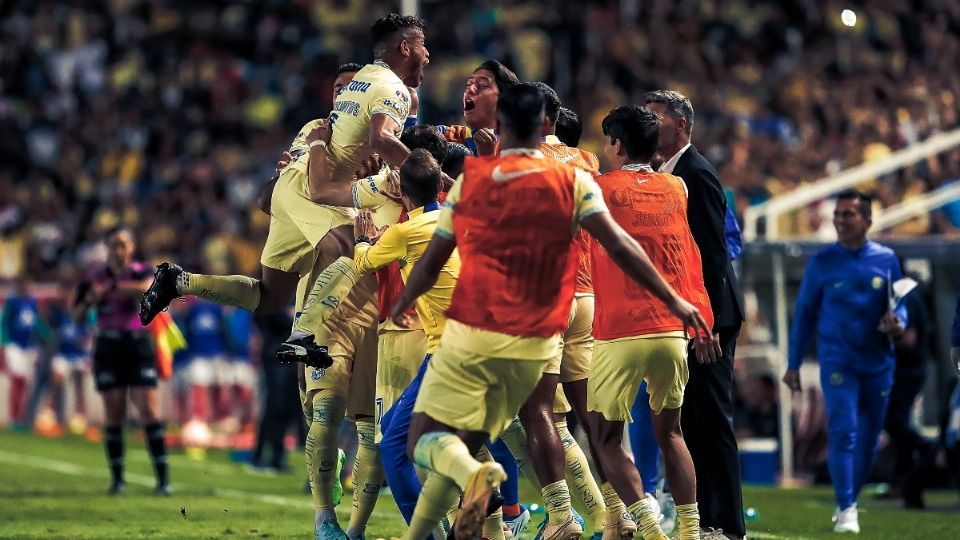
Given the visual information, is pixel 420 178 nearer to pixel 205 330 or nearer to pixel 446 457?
pixel 446 457

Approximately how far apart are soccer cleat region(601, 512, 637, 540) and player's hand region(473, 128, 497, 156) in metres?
2.23

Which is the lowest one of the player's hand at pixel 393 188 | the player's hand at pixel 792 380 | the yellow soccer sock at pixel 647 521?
the yellow soccer sock at pixel 647 521

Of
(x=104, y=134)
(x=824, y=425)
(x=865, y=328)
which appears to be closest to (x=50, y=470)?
(x=824, y=425)

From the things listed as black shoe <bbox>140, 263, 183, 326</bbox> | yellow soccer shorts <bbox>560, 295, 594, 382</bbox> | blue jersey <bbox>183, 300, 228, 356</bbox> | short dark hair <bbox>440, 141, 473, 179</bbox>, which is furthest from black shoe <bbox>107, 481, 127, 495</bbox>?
blue jersey <bbox>183, 300, 228, 356</bbox>

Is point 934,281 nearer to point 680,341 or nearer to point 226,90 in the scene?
point 680,341

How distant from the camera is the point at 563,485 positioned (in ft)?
31.3

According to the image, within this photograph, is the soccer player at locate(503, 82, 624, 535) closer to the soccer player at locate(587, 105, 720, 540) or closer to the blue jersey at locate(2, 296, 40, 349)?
the soccer player at locate(587, 105, 720, 540)

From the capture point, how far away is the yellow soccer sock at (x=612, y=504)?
32.2 feet

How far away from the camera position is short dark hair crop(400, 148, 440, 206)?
9188 millimetres

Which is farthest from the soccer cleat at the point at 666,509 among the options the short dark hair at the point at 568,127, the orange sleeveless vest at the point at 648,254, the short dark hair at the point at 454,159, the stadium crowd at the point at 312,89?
the stadium crowd at the point at 312,89

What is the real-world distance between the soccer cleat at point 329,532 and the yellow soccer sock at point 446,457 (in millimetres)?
2322

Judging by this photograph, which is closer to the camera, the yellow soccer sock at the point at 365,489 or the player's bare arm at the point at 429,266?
the player's bare arm at the point at 429,266

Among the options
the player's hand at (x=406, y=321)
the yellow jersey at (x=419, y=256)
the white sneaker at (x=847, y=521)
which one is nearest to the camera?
the yellow jersey at (x=419, y=256)

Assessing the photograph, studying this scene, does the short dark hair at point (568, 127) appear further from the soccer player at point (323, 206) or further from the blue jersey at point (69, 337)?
the blue jersey at point (69, 337)
